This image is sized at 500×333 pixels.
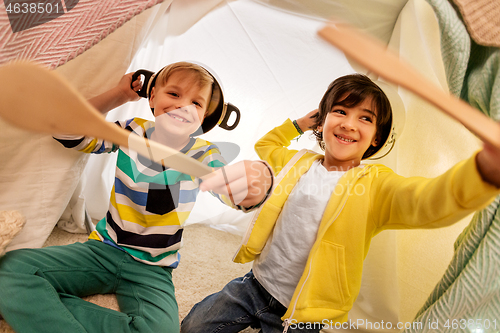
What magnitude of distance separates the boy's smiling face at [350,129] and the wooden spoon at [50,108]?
0.25 meters

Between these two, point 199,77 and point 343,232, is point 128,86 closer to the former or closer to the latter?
point 199,77

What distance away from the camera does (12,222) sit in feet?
1.38

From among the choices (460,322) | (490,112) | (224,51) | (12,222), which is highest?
(224,51)

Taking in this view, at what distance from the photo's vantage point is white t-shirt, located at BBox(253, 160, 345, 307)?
45 cm

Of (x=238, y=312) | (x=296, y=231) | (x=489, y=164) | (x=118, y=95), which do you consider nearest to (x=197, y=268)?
(x=238, y=312)

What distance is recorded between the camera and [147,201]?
48 centimetres

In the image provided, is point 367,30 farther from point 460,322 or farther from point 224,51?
point 460,322

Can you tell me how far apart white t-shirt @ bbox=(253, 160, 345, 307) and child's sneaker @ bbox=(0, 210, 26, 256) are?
1.27 feet

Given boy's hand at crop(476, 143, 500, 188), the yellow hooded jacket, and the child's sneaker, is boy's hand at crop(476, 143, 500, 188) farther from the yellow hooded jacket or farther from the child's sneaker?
the child's sneaker

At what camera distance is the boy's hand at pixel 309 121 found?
522 millimetres

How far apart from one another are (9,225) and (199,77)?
1.17 ft

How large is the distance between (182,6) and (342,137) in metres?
0.42

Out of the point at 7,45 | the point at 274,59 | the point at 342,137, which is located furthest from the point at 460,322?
the point at 7,45

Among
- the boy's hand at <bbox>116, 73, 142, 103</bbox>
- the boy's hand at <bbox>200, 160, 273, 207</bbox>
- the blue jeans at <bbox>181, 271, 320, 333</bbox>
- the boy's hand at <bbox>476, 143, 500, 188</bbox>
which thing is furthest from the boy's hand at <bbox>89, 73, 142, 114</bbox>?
the boy's hand at <bbox>476, 143, 500, 188</bbox>
